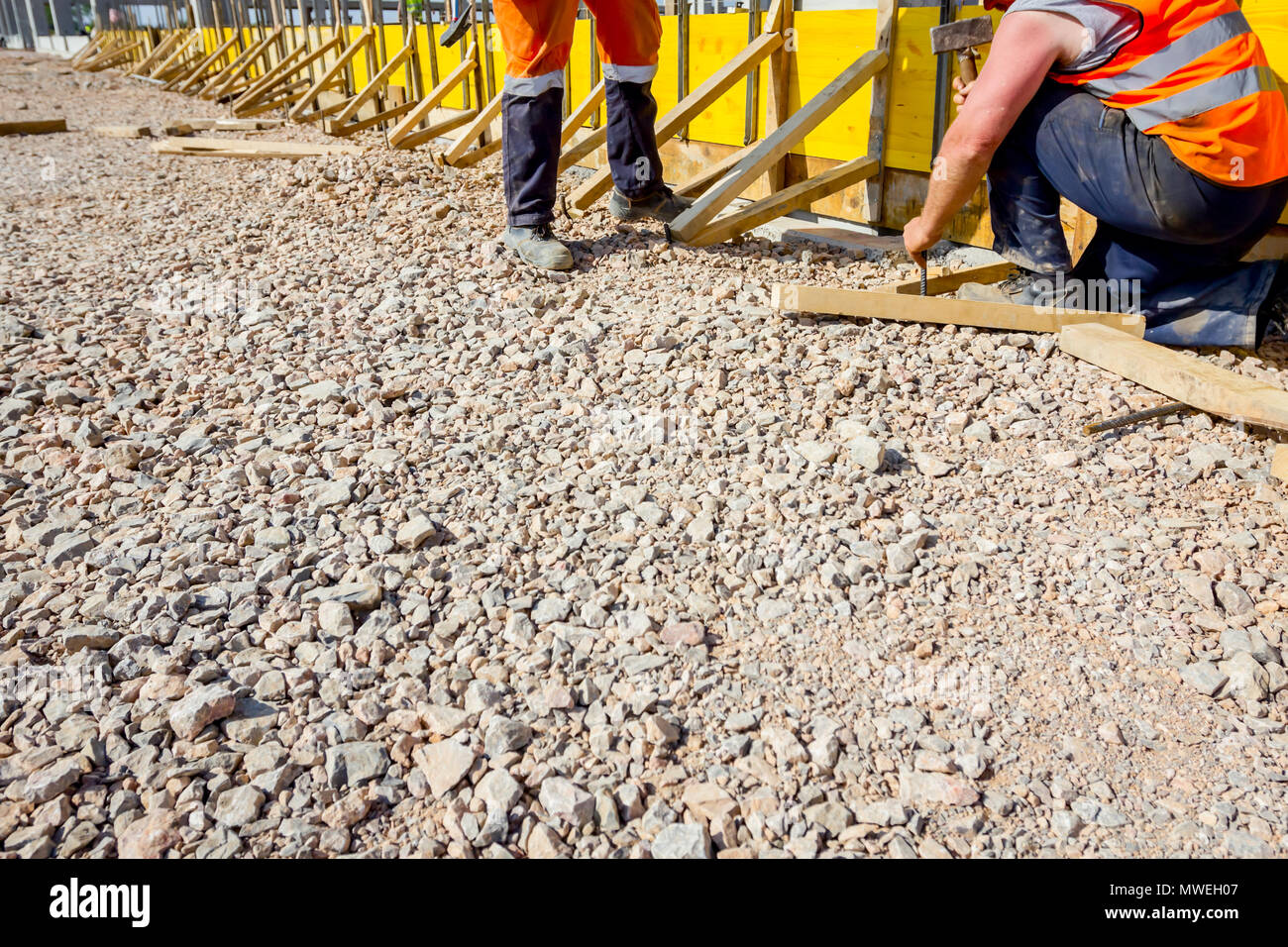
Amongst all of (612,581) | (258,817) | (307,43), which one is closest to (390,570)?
(612,581)

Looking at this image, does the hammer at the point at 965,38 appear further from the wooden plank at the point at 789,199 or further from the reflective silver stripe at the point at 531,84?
the reflective silver stripe at the point at 531,84

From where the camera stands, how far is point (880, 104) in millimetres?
4145

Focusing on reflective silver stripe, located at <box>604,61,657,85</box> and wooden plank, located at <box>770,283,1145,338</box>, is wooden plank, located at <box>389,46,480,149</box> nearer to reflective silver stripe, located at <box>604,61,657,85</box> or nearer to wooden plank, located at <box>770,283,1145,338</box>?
reflective silver stripe, located at <box>604,61,657,85</box>

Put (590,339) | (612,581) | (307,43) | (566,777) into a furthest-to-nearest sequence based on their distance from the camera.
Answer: (307,43), (590,339), (612,581), (566,777)

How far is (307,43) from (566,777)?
520 inches

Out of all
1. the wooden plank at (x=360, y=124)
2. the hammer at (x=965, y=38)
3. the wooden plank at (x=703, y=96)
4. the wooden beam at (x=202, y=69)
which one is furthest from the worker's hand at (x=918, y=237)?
the wooden beam at (x=202, y=69)

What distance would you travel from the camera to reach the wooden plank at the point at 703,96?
14.7ft

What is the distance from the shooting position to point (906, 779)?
150 centimetres

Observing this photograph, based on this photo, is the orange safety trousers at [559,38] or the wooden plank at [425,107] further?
the wooden plank at [425,107]

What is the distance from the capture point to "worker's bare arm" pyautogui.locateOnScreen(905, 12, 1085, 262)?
2533mm

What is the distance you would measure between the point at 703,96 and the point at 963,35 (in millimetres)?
1724

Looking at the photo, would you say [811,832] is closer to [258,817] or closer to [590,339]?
[258,817]

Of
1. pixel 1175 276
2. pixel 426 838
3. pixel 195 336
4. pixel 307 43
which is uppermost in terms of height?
pixel 307 43

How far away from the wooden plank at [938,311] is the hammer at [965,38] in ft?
2.47
